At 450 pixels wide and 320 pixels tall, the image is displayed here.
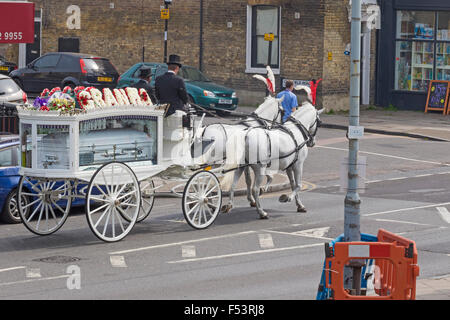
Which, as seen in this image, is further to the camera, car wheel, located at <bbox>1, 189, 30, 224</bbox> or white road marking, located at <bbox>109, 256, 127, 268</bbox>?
car wheel, located at <bbox>1, 189, 30, 224</bbox>

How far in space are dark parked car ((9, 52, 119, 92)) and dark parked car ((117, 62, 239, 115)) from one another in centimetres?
88

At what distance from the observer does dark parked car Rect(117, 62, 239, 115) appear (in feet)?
102

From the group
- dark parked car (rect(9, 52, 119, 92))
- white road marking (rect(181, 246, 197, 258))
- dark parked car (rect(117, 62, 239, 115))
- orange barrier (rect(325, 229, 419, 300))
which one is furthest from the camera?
dark parked car (rect(9, 52, 119, 92))

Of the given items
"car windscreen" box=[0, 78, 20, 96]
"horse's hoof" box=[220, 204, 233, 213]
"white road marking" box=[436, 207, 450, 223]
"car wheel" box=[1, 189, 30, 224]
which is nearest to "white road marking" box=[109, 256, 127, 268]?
"car wheel" box=[1, 189, 30, 224]

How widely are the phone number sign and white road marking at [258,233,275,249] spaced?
5.04 meters

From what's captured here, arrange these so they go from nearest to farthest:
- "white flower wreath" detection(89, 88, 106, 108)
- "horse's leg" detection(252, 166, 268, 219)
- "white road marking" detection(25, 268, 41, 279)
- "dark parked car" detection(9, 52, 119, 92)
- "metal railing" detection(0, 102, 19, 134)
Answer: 1. "white road marking" detection(25, 268, 41, 279)
2. "white flower wreath" detection(89, 88, 106, 108)
3. "horse's leg" detection(252, 166, 268, 219)
4. "metal railing" detection(0, 102, 19, 134)
5. "dark parked car" detection(9, 52, 119, 92)

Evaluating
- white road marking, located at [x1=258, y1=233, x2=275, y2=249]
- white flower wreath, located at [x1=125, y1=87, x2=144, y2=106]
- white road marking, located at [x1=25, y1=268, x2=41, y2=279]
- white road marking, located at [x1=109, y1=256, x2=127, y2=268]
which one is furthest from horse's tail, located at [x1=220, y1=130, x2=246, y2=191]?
white road marking, located at [x1=25, y1=268, x2=41, y2=279]

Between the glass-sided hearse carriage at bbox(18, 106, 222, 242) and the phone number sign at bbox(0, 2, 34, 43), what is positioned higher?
the phone number sign at bbox(0, 2, 34, 43)

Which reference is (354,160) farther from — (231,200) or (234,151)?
(231,200)

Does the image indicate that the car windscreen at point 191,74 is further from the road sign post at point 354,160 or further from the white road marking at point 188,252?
the road sign post at point 354,160

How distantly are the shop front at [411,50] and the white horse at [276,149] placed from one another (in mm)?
17800

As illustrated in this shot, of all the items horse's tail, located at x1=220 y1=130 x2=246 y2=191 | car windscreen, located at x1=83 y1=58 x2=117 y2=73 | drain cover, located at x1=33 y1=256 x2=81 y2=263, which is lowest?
drain cover, located at x1=33 y1=256 x2=81 y2=263

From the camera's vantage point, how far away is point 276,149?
16109 millimetres

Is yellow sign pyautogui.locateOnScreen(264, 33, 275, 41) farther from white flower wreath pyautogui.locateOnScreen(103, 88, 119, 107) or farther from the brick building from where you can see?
white flower wreath pyautogui.locateOnScreen(103, 88, 119, 107)
